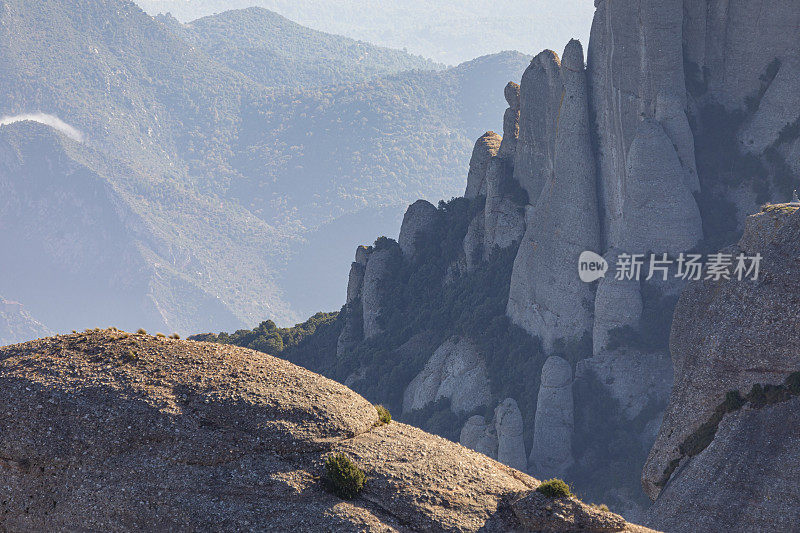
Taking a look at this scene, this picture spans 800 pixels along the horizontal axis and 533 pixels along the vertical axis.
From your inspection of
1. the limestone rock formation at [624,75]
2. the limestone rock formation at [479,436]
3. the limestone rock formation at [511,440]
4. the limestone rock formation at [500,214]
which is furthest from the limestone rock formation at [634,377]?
the limestone rock formation at [500,214]

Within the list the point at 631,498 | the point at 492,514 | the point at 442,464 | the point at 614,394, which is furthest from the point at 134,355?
the point at 614,394

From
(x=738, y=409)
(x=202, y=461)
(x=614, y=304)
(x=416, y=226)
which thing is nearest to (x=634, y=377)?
(x=614, y=304)

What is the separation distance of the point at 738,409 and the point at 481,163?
206ft

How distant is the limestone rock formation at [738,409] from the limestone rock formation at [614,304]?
23779mm

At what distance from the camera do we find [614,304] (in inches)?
2576

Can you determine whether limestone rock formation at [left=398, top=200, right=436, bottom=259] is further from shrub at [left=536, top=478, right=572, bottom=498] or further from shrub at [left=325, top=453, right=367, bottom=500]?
shrub at [left=536, top=478, right=572, bottom=498]

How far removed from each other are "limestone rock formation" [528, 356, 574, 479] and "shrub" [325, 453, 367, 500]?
43.8 meters

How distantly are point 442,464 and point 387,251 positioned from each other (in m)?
72.8

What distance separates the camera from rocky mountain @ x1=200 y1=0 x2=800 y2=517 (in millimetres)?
62375

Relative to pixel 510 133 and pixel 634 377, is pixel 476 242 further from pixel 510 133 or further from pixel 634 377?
pixel 634 377

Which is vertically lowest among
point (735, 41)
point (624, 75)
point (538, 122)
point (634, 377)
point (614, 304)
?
point (634, 377)

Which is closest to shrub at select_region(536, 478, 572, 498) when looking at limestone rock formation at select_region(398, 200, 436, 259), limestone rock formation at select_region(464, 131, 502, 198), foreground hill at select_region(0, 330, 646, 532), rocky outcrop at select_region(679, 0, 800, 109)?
foreground hill at select_region(0, 330, 646, 532)

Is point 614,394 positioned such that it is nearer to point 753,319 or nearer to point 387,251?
point 753,319

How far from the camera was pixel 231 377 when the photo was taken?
27297mm
